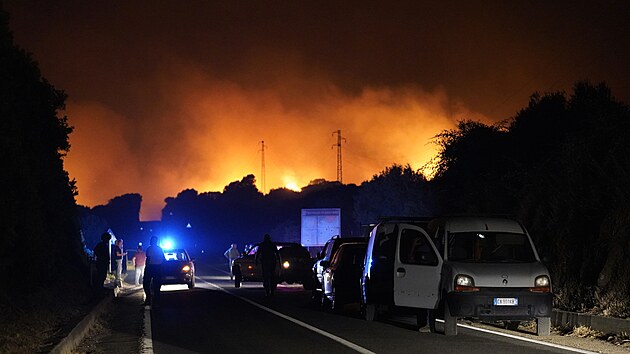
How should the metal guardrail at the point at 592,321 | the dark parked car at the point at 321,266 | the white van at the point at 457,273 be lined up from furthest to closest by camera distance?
the dark parked car at the point at 321,266, the white van at the point at 457,273, the metal guardrail at the point at 592,321

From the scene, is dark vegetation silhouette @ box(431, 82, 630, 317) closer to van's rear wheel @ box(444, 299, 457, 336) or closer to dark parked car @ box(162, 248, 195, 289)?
van's rear wheel @ box(444, 299, 457, 336)

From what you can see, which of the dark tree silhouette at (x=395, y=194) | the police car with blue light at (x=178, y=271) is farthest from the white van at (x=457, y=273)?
the dark tree silhouette at (x=395, y=194)

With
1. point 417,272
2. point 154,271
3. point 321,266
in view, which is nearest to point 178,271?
point 154,271

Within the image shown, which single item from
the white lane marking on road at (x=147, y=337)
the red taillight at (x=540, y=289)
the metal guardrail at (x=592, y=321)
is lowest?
the white lane marking on road at (x=147, y=337)

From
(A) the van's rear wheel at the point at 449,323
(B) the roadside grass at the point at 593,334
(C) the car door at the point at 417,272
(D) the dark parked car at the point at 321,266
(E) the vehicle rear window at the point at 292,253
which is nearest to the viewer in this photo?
(B) the roadside grass at the point at 593,334

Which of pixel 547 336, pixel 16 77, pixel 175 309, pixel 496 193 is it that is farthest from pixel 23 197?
pixel 496 193

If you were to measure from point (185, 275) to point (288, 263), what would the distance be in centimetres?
379

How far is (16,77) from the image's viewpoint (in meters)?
28.4

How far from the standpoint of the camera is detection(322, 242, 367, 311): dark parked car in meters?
21.7

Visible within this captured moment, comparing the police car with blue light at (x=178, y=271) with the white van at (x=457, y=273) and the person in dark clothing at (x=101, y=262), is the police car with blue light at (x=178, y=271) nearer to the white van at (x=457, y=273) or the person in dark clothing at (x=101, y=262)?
the person in dark clothing at (x=101, y=262)

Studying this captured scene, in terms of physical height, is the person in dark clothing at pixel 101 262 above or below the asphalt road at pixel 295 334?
above

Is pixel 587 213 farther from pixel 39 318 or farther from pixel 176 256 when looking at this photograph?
pixel 176 256

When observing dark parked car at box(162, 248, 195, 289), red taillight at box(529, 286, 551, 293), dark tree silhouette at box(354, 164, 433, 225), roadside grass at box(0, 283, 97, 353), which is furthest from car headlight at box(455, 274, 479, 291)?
dark tree silhouette at box(354, 164, 433, 225)

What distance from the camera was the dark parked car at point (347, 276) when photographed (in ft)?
71.2
